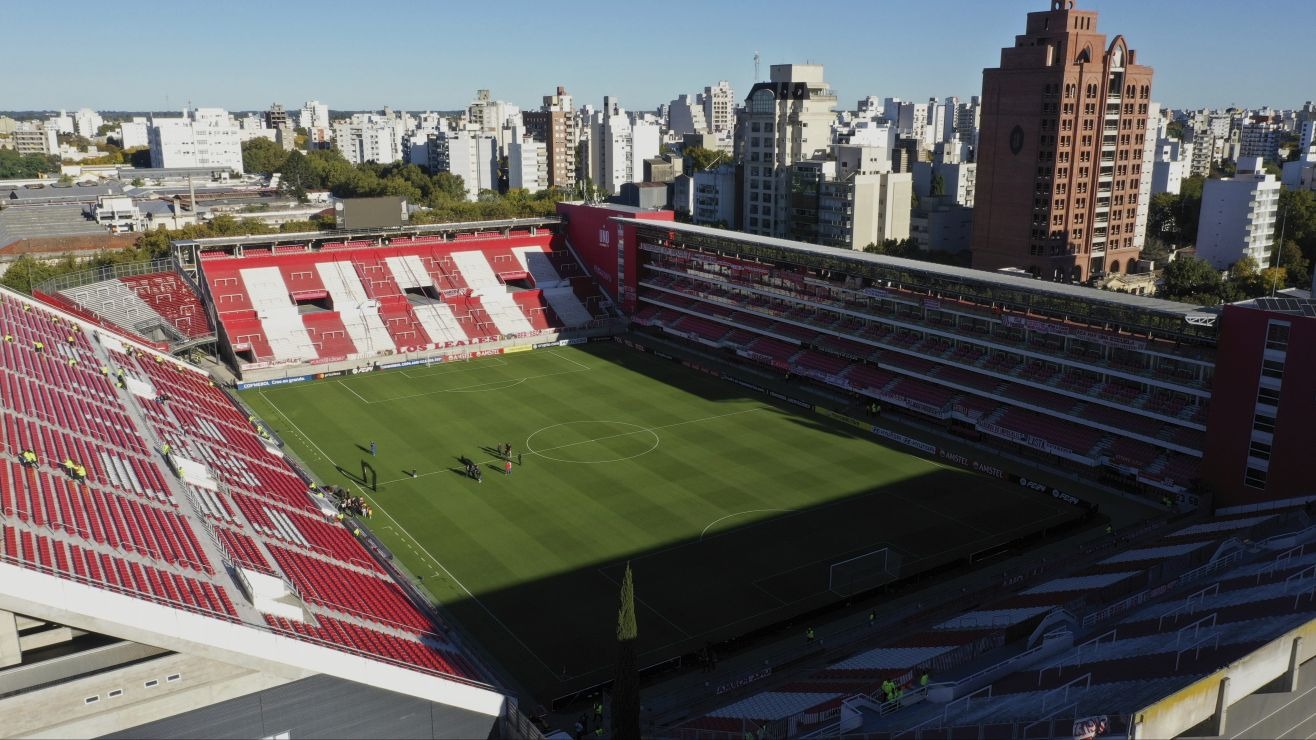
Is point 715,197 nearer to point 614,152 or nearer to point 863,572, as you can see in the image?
point 614,152

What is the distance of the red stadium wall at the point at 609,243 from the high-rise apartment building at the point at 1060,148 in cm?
3687

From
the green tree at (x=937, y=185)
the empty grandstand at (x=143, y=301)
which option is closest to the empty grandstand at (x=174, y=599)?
the empty grandstand at (x=143, y=301)

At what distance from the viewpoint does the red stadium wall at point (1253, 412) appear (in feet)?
109

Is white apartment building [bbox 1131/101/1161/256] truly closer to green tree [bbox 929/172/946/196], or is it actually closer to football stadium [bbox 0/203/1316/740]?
green tree [bbox 929/172/946/196]

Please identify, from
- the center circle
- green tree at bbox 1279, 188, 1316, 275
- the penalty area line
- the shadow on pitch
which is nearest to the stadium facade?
the center circle

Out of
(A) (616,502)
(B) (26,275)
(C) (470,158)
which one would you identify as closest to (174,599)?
(A) (616,502)

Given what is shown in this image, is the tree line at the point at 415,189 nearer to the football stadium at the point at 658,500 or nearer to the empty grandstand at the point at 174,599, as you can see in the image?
the football stadium at the point at 658,500

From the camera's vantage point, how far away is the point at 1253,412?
34.9 m

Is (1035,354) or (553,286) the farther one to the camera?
(553,286)

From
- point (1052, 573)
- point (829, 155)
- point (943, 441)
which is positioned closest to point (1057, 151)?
point (829, 155)

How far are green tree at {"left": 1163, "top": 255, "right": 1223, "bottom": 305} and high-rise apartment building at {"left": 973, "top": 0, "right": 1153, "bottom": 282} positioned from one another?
998 cm

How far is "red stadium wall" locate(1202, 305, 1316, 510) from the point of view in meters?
33.3

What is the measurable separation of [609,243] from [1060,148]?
144 ft

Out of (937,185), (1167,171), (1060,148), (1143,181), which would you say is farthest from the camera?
(937,185)
